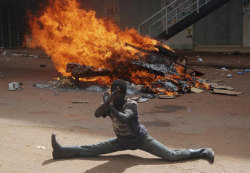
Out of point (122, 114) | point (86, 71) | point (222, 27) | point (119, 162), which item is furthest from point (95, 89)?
point (222, 27)

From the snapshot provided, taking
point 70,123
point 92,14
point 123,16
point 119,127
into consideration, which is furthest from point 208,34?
point 119,127

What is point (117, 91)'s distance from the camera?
4746mm

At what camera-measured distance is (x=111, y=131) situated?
6.73 metres

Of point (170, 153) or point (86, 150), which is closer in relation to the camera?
point (170, 153)

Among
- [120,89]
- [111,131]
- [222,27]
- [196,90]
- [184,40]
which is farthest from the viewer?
[184,40]

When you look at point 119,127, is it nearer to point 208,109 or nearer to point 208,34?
point 208,109

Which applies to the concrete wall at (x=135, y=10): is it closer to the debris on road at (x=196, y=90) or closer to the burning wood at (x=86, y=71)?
the burning wood at (x=86, y=71)

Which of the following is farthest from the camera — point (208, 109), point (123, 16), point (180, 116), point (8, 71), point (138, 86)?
point (123, 16)

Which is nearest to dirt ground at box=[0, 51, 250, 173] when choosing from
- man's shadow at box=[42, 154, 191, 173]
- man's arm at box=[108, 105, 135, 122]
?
man's shadow at box=[42, 154, 191, 173]

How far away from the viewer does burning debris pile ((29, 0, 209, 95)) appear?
1143cm

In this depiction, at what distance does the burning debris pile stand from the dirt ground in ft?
3.07

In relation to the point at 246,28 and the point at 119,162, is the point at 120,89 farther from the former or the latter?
the point at 246,28

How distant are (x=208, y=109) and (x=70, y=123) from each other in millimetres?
3448

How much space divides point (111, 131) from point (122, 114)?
2137 millimetres
